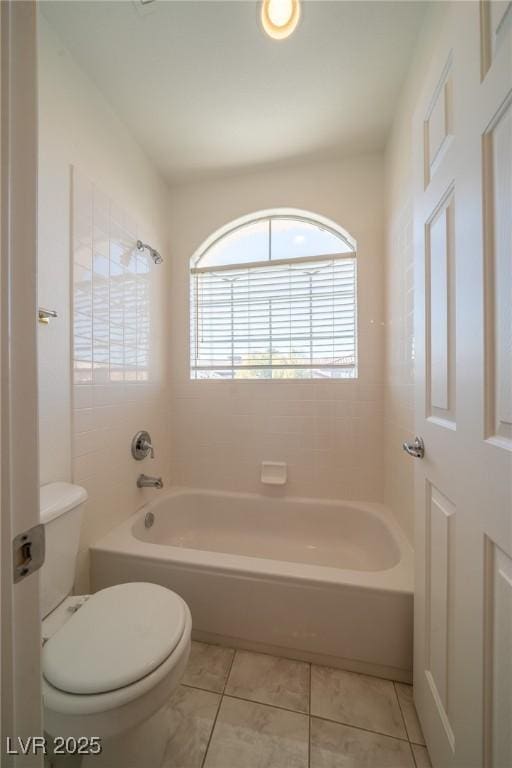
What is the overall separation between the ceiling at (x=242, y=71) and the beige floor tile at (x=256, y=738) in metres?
2.54

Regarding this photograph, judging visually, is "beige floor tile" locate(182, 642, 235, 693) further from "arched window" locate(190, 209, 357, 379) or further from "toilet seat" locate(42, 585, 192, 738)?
"arched window" locate(190, 209, 357, 379)

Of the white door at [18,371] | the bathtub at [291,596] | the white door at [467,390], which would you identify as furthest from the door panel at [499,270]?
the bathtub at [291,596]

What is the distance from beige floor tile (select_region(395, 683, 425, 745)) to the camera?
0.92 meters

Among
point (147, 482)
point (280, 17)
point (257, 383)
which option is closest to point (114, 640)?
point (147, 482)

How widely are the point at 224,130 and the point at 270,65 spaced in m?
0.41

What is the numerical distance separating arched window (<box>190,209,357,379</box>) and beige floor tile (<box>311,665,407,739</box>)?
142cm

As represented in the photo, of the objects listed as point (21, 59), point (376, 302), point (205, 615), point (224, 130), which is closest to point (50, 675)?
point (205, 615)

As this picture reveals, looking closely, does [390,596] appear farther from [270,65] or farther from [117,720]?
[270,65]

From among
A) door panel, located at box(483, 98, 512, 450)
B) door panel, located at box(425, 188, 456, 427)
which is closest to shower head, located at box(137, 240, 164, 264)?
door panel, located at box(425, 188, 456, 427)

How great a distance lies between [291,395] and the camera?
1.90 m

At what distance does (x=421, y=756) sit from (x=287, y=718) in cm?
41

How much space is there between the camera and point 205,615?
1223 millimetres

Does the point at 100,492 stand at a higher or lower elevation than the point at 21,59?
lower

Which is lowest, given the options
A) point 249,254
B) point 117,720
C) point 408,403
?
point 117,720
